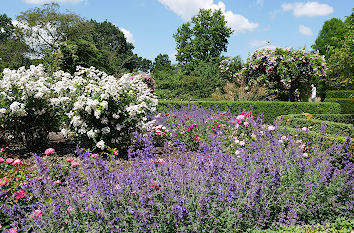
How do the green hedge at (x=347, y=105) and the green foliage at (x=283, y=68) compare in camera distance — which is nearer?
the green foliage at (x=283, y=68)

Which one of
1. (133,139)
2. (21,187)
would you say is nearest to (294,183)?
(21,187)

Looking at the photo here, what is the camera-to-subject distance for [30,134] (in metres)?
6.24

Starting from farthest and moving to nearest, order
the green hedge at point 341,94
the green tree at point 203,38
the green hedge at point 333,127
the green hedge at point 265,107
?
the green tree at point 203,38 < the green hedge at point 341,94 < the green hedge at point 265,107 < the green hedge at point 333,127

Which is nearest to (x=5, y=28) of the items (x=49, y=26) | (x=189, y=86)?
(x=49, y=26)

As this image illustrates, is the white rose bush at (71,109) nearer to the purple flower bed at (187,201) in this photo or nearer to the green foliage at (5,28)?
the purple flower bed at (187,201)

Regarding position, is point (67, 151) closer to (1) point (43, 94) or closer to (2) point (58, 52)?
(1) point (43, 94)

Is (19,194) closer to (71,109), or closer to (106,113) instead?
(106,113)

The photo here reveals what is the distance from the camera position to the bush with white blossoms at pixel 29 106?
5.74 metres

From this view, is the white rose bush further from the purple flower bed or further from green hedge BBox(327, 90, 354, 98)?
green hedge BBox(327, 90, 354, 98)

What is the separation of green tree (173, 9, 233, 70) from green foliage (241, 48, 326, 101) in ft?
64.0

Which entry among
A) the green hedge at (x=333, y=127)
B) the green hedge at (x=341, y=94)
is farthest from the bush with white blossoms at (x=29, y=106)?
the green hedge at (x=341, y=94)

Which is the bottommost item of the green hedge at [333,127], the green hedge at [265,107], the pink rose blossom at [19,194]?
the pink rose blossom at [19,194]

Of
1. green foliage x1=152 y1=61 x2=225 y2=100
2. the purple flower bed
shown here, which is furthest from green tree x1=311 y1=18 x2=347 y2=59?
the purple flower bed

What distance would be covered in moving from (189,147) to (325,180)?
3553mm
